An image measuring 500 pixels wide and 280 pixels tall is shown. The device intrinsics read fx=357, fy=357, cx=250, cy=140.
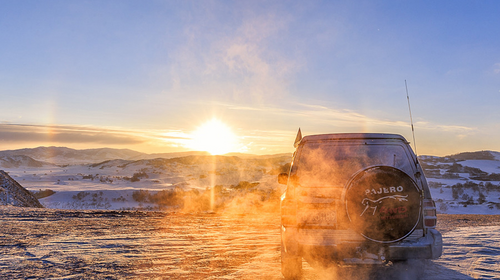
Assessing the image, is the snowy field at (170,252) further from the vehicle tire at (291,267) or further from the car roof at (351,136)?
the car roof at (351,136)

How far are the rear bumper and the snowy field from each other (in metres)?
0.86

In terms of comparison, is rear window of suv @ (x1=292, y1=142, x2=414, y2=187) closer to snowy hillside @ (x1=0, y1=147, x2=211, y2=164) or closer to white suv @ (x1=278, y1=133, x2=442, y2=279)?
white suv @ (x1=278, y1=133, x2=442, y2=279)

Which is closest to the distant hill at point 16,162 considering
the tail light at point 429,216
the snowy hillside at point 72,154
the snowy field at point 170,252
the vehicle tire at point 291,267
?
the snowy hillside at point 72,154

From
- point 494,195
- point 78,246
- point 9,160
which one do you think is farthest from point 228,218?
point 9,160

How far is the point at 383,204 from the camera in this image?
3963 mm

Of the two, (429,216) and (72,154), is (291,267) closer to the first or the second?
(429,216)

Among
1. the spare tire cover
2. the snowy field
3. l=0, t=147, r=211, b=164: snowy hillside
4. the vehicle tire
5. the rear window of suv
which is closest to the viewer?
the spare tire cover

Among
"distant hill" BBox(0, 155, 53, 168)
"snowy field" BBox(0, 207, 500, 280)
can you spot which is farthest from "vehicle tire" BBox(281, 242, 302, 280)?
"distant hill" BBox(0, 155, 53, 168)

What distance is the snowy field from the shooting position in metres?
5.23

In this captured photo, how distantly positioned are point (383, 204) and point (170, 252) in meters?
4.38

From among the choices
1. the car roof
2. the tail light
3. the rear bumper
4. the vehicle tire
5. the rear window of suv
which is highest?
the car roof

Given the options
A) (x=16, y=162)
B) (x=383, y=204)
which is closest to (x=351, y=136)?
(x=383, y=204)

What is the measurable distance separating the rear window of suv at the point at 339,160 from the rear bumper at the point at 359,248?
664 mm

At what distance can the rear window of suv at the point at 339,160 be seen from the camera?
444 centimetres
